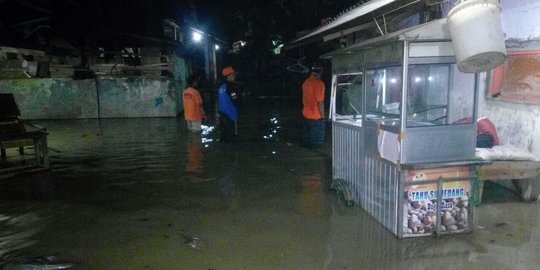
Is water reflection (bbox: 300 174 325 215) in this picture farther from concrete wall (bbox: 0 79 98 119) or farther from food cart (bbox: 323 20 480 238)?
concrete wall (bbox: 0 79 98 119)

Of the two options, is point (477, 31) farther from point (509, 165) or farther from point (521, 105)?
point (521, 105)

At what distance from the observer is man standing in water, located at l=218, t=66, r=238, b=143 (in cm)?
1057

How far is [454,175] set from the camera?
4.70 metres

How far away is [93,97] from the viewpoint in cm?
1753

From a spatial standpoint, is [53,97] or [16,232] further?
[53,97]

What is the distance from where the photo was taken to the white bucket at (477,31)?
3.89 meters

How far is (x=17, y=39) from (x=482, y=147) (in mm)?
10590

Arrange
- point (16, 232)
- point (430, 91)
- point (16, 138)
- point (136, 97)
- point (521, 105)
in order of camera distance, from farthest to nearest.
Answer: point (136, 97) → point (16, 138) → point (430, 91) → point (521, 105) → point (16, 232)

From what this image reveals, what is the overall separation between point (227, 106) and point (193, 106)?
2133 mm

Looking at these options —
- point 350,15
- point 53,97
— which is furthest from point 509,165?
point 53,97

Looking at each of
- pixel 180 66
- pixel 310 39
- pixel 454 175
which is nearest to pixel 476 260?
pixel 454 175

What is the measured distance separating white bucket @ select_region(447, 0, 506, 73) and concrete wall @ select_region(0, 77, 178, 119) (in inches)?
577

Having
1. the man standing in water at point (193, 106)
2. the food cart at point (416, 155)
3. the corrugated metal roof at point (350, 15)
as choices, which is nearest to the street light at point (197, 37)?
the man standing in water at point (193, 106)

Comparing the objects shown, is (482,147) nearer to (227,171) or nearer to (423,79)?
(423,79)
